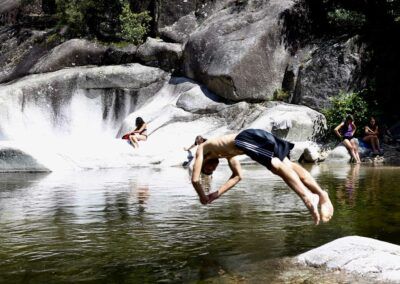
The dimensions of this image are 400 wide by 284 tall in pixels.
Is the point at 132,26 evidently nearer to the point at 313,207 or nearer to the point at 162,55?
the point at 162,55

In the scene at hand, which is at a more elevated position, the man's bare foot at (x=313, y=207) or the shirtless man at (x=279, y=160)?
the shirtless man at (x=279, y=160)

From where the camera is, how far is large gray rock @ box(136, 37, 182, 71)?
26812mm

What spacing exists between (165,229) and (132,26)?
76.3 ft

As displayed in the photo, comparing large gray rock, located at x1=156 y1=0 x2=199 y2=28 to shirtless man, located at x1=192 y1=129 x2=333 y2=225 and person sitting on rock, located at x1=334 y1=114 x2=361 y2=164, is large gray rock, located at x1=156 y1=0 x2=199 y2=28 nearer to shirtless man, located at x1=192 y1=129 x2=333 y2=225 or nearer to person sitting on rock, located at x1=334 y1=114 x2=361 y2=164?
person sitting on rock, located at x1=334 y1=114 x2=361 y2=164

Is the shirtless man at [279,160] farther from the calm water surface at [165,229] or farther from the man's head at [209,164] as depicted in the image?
the calm water surface at [165,229]

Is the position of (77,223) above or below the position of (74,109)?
below

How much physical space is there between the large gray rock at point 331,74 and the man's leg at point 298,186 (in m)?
17.0

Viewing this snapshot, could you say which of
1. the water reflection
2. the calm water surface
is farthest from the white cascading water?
the calm water surface

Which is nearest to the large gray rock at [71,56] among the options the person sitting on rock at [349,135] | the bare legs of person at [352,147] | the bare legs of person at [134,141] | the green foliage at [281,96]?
the green foliage at [281,96]

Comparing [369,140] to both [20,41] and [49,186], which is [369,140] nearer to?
[49,186]

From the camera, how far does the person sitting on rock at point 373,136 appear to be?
19.4 metres

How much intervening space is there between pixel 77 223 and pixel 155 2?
79.4 feet

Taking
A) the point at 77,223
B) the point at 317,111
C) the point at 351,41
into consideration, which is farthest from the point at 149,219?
the point at 351,41

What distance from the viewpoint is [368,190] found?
33.2ft
